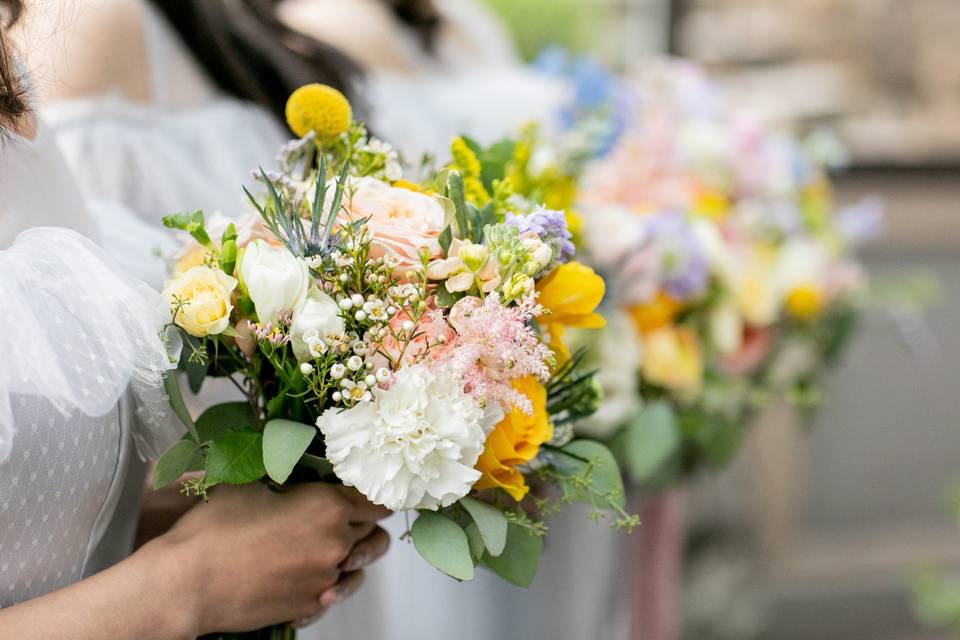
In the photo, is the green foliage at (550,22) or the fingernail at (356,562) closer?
the fingernail at (356,562)

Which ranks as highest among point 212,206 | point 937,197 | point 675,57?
point 675,57

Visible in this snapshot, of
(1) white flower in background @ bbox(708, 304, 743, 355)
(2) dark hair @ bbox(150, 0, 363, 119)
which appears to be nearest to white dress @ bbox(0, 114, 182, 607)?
(2) dark hair @ bbox(150, 0, 363, 119)

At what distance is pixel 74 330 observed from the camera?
2.32 ft

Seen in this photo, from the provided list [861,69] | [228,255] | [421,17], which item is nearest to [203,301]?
[228,255]

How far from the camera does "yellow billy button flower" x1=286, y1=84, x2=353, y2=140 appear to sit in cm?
86

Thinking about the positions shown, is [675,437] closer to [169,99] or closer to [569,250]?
[569,250]

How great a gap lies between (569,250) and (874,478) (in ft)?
7.87

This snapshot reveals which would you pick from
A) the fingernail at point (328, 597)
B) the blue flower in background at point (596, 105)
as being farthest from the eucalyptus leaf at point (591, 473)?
the blue flower in background at point (596, 105)

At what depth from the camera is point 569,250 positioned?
79cm

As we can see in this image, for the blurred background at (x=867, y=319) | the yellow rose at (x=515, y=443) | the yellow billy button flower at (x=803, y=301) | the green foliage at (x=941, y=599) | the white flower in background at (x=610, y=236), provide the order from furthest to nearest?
the blurred background at (x=867, y=319)
the green foliage at (x=941, y=599)
the yellow billy button flower at (x=803, y=301)
the white flower in background at (x=610, y=236)
the yellow rose at (x=515, y=443)

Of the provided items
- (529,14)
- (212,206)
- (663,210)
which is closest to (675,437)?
(663,210)

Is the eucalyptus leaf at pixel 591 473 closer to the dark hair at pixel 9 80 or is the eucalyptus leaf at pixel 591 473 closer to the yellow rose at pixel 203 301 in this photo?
the yellow rose at pixel 203 301

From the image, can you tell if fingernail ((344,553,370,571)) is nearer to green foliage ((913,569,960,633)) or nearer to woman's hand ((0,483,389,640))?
woman's hand ((0,483,389,640))

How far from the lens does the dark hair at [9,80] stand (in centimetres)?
75
